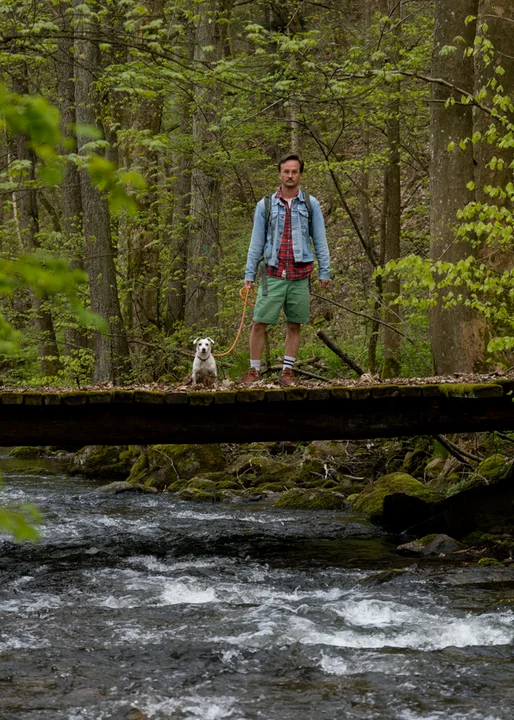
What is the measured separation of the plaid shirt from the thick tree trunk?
345cm

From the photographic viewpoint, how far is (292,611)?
674 centimetres

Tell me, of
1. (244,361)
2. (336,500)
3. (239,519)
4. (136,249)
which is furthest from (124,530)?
(136,249)

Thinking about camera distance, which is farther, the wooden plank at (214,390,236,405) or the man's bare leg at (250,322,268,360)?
the man's bare leg at (250,322,268,360)

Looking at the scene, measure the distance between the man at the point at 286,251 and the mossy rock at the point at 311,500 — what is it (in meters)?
3.68

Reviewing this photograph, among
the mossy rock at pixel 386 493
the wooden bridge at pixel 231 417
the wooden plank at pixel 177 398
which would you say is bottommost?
the mossy rock at pixel 386 493

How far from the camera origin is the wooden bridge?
8.14 m

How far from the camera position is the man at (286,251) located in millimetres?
8367

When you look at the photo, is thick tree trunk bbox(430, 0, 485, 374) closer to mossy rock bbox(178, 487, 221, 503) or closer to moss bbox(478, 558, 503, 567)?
moss bbox(478, 558, 503, 567)

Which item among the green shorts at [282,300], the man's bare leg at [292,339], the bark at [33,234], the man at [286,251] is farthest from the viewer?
the bark at [33,234]

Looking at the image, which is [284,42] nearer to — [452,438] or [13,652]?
[452,438]

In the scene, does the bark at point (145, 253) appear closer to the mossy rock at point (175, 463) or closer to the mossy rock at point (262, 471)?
the mossy rock at point (175, 463)

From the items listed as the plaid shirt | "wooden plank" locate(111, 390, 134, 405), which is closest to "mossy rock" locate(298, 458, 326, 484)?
the plaid shirt

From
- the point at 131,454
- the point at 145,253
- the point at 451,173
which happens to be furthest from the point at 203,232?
the point at 451,173

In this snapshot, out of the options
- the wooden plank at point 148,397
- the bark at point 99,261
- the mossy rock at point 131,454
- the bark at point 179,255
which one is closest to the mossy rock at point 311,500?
the wooden plank at point 148,397
